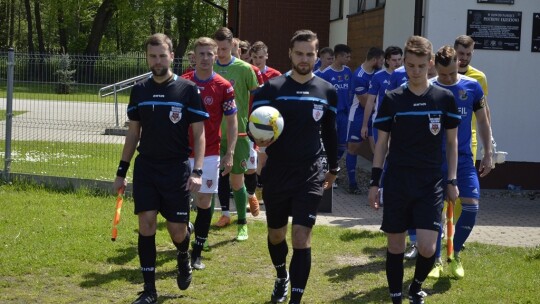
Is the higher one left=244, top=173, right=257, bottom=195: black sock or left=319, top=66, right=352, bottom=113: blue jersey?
left=319, top=66, right=352, bottom=113: blue jersey

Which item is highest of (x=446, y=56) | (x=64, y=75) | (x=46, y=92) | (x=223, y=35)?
(x=223, y=35)

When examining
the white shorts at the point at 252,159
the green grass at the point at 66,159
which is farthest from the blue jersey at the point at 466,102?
the green grass at the point at 66,159

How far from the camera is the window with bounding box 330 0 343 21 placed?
20203mm

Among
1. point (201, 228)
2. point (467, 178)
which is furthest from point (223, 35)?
point (467, 178)

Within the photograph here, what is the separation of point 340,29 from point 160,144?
13762 millimetres

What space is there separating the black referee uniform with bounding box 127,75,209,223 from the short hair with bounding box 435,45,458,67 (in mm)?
2057

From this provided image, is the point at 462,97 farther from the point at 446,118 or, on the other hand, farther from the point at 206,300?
the point at 206,300

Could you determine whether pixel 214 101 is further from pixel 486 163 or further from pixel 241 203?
pixel 486 163

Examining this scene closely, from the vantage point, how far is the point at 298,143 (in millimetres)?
6656

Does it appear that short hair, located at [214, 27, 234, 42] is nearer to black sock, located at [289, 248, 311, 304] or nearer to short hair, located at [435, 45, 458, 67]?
short hair, located at [435, 45, 458, 67]

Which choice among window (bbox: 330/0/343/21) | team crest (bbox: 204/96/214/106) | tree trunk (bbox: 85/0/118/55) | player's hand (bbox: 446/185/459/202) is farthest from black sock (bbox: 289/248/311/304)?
tree trunk (bbox: 85/0/118/55)

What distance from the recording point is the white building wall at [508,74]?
13.5 meters

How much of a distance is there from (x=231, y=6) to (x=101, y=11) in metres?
21.5

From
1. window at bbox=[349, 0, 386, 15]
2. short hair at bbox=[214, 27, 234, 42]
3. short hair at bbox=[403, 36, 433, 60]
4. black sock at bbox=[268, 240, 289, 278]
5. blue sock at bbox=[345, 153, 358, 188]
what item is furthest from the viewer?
window at bbox=[349, 0, 386, 15]
